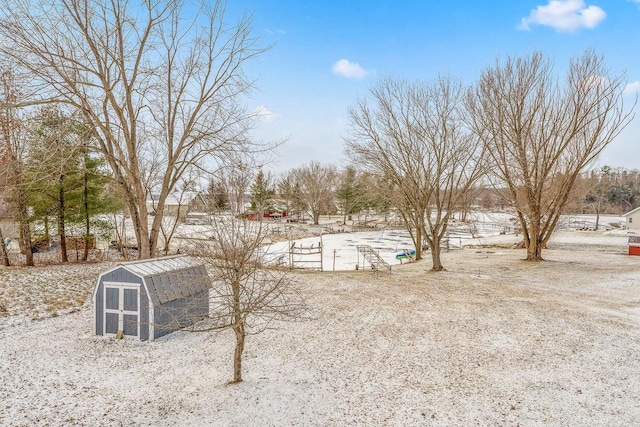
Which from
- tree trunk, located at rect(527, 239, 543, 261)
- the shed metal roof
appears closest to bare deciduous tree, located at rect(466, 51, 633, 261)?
tree trunk, located at rect(527, 239, 543, 261)

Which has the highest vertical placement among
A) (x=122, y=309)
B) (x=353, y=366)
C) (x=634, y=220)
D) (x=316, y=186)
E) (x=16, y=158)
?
(x=316, y=186)

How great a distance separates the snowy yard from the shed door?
38 centimetres

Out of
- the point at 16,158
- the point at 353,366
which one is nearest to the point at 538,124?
the point at 353,366

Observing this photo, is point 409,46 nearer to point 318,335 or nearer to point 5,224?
point 318,335

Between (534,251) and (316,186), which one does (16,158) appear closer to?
(534,251)

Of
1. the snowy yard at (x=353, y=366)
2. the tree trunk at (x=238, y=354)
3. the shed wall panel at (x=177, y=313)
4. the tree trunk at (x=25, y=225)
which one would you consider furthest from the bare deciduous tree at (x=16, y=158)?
the tree trunk at (x=238, y=354)

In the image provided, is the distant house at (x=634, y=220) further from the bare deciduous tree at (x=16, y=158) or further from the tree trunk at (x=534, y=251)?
the bare deciduous tree at (x=16, y=158)

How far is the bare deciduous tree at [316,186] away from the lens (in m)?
56.0

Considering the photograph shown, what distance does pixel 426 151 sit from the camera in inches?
661

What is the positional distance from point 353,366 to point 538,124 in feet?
55.8

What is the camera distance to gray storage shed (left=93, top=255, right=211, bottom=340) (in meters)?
7.79

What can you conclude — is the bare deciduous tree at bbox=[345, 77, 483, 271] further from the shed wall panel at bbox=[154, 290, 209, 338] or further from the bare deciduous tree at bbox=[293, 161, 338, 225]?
the bare deciduous tree at bbox=[293, 161, 338, 225]

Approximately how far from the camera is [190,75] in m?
13.3

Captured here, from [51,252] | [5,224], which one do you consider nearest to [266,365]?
[51,252]
